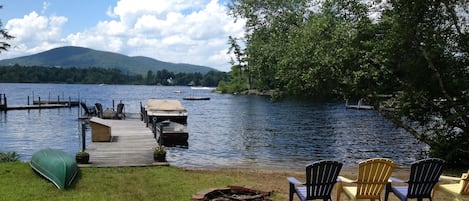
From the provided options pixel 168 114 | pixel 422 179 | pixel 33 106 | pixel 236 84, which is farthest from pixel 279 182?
pixel 236 84

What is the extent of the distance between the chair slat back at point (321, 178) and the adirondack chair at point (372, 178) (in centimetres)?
20

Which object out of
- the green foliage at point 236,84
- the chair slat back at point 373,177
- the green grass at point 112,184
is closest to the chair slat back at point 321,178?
the chair slat back at point 373,177

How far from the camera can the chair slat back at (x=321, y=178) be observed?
27.2 feet

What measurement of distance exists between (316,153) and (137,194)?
15970 mm

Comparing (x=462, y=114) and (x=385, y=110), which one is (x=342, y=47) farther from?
(x=462, y=114)

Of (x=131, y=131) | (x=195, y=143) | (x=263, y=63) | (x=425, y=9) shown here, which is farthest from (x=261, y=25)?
(x=425, y=9)

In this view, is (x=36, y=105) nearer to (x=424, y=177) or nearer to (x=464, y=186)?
(x=424, y=177)

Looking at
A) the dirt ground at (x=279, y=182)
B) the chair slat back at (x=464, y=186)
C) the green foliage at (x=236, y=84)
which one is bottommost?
the dirt ground at (x=279, y=182)

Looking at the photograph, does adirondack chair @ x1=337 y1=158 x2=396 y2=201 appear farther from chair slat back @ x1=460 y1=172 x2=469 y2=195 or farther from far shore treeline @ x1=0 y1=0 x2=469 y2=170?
far shore treeline @ x1=0 y1=0 x2=469 y2=170

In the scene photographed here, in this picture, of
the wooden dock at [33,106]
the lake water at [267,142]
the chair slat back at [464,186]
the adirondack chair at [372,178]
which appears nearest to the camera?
the adirondack chair at [372,178]

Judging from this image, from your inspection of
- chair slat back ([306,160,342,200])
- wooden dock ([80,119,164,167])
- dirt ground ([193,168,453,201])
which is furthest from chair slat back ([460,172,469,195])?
wooden dock ([80,119,164,167])

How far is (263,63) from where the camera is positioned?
27938 millimetres

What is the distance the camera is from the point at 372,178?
328 inches

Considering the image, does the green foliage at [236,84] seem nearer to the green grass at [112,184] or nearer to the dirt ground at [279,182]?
the dirt ground at [279,182]
